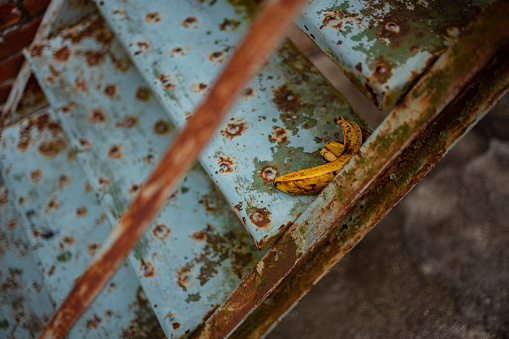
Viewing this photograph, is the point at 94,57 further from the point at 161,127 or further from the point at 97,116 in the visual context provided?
the point at 161,127

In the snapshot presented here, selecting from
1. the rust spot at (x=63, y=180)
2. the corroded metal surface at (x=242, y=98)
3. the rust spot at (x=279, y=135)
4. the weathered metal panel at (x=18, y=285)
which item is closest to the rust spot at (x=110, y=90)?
the corroded metal surface at (x=242, y=98)

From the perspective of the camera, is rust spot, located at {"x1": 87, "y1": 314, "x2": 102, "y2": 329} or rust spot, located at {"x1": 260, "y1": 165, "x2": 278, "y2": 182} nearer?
rust spot, located at {"x1": 260, "y1": 165, "x2": 278, "y2": 182}

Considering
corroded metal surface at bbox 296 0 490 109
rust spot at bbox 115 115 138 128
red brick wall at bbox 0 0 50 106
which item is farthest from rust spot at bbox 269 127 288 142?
red brick wall at bbox 0 0 50 106

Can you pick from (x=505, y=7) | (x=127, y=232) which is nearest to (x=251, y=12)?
(x=505, y=7)

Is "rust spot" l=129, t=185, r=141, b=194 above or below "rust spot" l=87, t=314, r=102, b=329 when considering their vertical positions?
above

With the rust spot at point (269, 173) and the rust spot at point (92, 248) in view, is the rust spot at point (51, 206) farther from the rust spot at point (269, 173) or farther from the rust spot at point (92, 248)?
the rust spot at point (269, 173)

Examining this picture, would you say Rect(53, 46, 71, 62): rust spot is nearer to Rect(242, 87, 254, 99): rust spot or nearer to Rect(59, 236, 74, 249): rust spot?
Rect(59, 236, 74, 249): rust spot

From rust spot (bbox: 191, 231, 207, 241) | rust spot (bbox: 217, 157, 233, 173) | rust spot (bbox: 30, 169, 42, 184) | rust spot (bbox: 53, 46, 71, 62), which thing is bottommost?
rust spot (bbox: 191, 231, 207, 241)

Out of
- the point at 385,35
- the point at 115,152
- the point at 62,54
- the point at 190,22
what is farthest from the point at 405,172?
the point at 62,54
